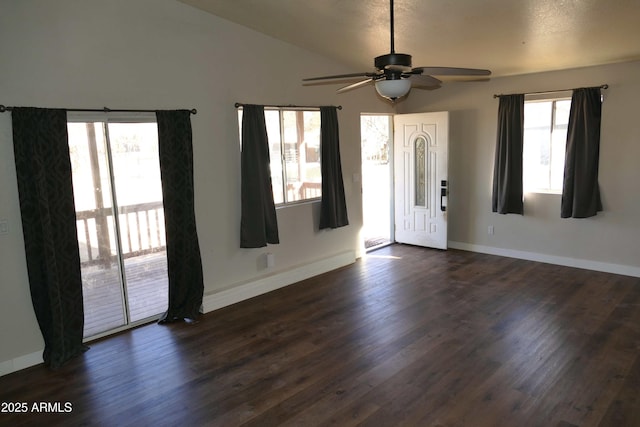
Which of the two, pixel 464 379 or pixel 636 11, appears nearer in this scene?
pixel 464 379

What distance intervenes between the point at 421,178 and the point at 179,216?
3766 millimetres

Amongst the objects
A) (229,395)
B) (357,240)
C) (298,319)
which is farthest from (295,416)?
(357,240)

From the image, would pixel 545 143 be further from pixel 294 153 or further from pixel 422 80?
pixel 422 80

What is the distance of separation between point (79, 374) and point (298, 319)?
1.91 m

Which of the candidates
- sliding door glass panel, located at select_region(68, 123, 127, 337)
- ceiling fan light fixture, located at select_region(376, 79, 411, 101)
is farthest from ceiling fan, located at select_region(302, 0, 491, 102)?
sliding door glass panel, located at select_region(68, 123, 127, 337)

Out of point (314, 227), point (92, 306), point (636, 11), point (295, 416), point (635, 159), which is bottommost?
point (295, 416)

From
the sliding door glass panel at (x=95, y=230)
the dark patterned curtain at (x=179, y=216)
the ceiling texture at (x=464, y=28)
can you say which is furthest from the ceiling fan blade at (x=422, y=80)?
the sliding door glass panel at (x=95, y=230)

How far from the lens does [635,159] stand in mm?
4965

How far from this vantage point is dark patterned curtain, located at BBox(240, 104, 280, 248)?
4695mm

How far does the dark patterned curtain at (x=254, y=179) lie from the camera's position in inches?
185

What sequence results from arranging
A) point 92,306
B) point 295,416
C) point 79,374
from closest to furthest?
point 295,416
point 79,374
point 92,306

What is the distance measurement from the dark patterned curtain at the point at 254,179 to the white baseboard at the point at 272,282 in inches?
19.2

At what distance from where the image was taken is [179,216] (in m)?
4.29

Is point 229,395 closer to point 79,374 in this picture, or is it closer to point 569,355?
point 79,374
